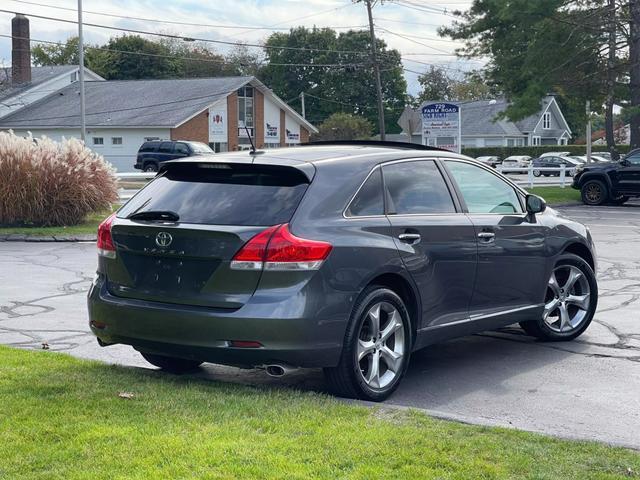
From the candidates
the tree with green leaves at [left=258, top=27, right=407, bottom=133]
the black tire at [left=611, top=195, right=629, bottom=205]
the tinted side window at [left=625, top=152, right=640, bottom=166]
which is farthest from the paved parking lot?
→ the tree with green leaves at [left=258, top=27, right=407, bottom=133]

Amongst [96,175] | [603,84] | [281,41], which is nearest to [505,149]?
[281,41]

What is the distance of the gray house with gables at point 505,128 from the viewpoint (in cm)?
8906

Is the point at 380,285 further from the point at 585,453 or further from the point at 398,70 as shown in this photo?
the point at 398,70

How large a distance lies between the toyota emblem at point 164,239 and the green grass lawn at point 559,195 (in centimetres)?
2461

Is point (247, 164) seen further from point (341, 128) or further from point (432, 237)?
point (341, 128)

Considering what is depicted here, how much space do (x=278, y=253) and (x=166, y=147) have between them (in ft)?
144

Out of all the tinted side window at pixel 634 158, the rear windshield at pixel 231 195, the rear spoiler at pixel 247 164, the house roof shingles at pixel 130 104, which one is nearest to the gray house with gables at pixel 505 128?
the house roof shingles at pixel 130 104

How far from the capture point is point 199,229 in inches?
245

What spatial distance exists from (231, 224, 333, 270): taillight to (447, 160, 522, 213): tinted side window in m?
2.01

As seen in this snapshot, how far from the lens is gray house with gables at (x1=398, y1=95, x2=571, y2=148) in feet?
292

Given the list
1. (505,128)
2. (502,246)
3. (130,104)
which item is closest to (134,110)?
(130,104)

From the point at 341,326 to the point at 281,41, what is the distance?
93.6 metres

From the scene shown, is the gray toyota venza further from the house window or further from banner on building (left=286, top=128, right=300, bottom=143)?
banner on building (left=286, top=128, right=300, bottom=143)

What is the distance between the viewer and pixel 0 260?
1564 cm
